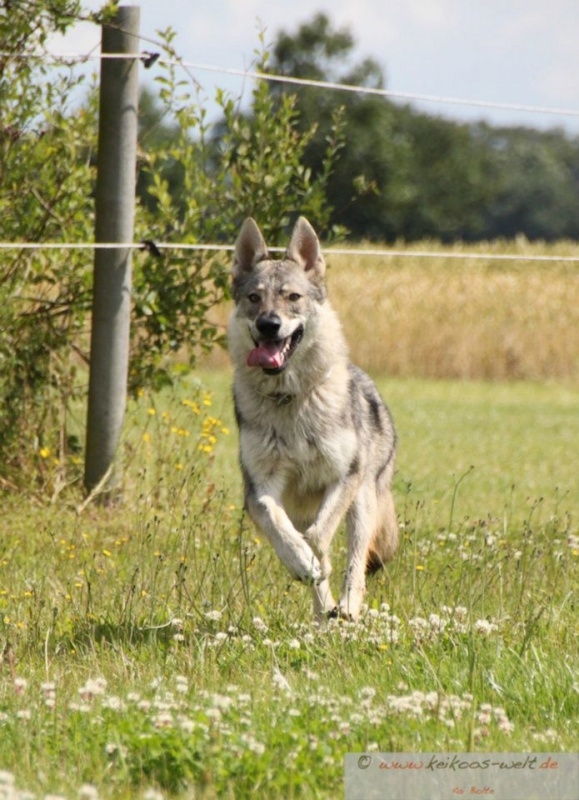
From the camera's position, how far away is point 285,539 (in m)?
5.42

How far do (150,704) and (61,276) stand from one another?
4.97 meters

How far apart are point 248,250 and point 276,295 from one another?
0.51 meters

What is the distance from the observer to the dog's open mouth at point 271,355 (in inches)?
228

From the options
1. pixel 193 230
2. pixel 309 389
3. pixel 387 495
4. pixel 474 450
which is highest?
pixel 193 230

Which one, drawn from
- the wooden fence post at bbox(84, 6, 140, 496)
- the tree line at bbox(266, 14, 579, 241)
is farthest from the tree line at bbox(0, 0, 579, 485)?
the tree line at bbox(266, 14, 579, 241)

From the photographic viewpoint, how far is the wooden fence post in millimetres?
7961

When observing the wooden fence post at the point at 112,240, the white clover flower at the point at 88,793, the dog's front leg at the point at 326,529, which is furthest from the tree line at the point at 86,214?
the white clover flower at the point at 88,793

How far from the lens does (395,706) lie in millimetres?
3924

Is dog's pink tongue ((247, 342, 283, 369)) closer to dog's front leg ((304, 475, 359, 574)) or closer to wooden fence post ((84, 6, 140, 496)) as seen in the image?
dog's front leg ((304, 475, 359, 574))

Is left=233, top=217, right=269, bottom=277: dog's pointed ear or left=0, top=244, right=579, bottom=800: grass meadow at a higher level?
left=233, top=217, right=269, bottom=277: dog's pointed ear

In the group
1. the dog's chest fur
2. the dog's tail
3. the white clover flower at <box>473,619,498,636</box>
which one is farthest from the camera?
the dog's tail

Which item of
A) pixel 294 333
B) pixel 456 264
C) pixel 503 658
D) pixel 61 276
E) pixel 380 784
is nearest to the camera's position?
pixel 380 784

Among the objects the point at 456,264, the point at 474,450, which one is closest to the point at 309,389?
the point at 474,450

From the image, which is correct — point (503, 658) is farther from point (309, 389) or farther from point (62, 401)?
point (62, 401)
